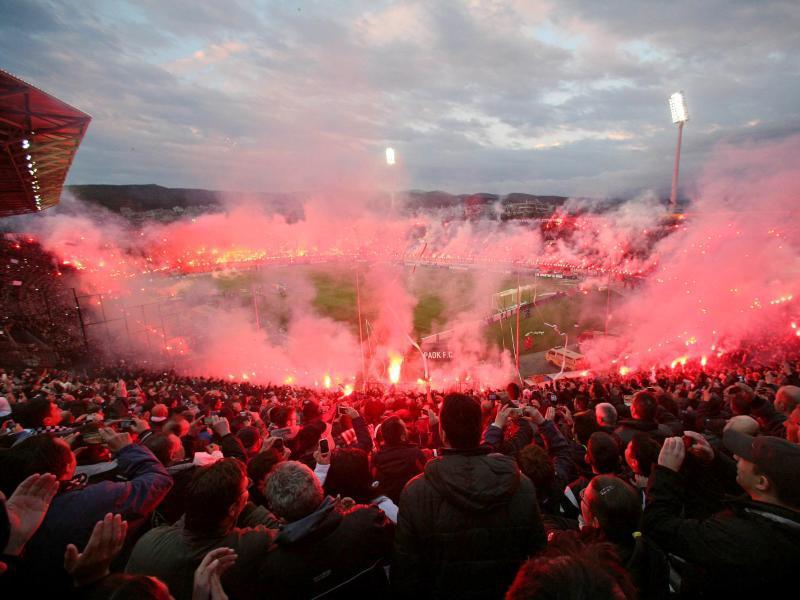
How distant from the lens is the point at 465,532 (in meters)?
1.99

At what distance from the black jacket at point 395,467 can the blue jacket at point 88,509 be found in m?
1.50

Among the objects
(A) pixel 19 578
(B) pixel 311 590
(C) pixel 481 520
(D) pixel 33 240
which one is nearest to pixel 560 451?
(C) pixel 481 520

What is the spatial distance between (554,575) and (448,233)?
56.6 metres

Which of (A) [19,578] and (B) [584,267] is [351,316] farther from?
(A) [19,578]

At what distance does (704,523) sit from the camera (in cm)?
202

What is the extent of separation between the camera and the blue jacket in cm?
204

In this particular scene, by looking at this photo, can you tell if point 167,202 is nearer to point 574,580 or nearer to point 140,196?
point 140,196

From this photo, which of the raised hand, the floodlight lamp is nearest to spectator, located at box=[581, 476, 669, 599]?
the raised hand

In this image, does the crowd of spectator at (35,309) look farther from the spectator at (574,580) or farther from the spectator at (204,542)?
the spectator at (574,580)

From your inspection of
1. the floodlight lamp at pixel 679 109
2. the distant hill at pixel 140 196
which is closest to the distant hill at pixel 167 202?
the distant hill at pixel 140 196

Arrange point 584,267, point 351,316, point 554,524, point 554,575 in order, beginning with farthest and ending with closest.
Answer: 1. point 584,267
2. point 351,316
3. point 554,524
4. point 554,575

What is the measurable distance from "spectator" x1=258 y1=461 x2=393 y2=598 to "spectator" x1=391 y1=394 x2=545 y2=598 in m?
0.17

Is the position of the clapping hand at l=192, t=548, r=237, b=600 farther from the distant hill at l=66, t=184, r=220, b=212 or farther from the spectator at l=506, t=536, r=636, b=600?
the distant hill at l=66, t=184, r=220, b=212

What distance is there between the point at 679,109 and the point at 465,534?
4369cm
